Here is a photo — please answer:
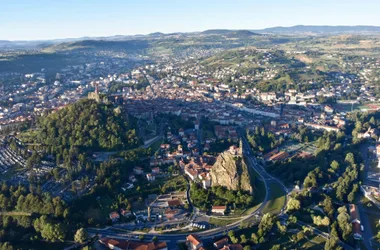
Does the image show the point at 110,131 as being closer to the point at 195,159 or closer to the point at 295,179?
the point at 195,159

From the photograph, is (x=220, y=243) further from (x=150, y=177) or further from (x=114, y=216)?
(x=150, y=177)

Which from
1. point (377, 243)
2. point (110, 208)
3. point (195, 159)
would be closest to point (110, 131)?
point (195, 159)

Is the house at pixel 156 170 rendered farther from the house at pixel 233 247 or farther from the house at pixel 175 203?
the house at pixel 233 247

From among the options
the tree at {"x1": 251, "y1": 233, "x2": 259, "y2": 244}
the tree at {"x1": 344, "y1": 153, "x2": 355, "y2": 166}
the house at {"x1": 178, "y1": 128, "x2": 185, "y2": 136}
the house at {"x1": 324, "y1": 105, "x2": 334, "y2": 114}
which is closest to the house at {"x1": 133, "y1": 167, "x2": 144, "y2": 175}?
the house at {"x1": 178, "y1": 128, "x2": 185, "y2": 136}

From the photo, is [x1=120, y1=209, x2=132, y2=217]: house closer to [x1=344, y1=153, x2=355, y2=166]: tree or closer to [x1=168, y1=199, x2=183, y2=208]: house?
[x1=168, y1=199, x2=183, y2=208]: house

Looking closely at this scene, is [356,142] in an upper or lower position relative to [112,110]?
lower

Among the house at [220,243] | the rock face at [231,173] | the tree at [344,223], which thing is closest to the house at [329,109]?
the rock face at [231,173]

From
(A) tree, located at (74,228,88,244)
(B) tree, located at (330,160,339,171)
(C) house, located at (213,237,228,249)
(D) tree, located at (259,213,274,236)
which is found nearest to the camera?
(C) house, located at (213,237,228,249)
